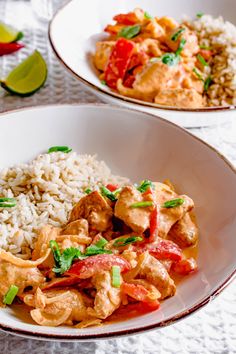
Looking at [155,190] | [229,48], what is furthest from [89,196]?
[229,48]

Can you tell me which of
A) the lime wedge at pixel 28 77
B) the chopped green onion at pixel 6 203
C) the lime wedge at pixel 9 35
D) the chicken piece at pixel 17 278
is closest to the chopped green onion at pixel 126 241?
the chicken piece at pixel 17 278

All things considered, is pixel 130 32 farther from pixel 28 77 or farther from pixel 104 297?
pixel 104 297

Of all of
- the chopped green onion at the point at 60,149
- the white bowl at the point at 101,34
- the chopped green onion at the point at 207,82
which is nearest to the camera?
the chopped green onion at the point at 60,149

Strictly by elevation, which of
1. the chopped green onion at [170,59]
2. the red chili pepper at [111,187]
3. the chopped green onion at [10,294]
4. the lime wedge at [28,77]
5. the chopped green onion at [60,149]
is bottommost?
the lime wedge at [28,77]

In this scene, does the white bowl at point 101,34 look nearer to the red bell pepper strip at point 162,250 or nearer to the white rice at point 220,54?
the white rice at point 220,54

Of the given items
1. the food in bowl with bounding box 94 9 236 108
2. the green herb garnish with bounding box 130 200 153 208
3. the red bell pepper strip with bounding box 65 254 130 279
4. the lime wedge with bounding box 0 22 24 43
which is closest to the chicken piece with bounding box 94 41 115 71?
the food in bowl with bounding box 94 9 236 108

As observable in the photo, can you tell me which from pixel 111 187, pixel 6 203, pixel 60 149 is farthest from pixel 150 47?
pixel 6 203

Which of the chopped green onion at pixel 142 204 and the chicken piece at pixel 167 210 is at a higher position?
the chopped green onion at pixel 142 204

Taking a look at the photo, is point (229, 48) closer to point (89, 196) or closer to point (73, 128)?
point (73, 128)

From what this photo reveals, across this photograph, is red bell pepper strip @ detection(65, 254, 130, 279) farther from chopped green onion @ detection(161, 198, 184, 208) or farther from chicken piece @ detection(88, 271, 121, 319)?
chopped green onion @ detection(161, 198, 184, 208)
